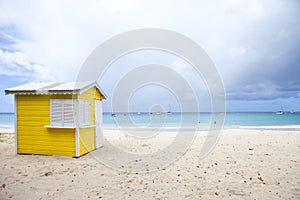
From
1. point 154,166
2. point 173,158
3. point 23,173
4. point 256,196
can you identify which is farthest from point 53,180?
point 256,196

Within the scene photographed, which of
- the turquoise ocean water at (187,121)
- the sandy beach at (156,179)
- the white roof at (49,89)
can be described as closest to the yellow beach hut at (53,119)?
the white roof at (49,89)

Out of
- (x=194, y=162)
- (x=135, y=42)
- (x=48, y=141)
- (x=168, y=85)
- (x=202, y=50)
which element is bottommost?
(x=194, y=162)

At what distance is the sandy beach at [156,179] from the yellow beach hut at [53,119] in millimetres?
540

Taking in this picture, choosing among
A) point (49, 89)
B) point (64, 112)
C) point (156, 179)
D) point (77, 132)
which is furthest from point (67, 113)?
point (156, 179)

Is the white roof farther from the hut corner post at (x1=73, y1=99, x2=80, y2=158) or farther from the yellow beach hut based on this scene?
the hut corner post at (x1=73, y1=99, x2=80, y2=158)

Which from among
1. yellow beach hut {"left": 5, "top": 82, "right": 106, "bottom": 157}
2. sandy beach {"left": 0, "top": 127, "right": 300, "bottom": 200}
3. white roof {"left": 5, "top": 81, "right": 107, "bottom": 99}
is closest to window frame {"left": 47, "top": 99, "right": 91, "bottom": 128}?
yellow beach hut {"left": 5, "top": 82, "right": 106, "bottom": 157}

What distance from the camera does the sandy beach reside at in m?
3.98

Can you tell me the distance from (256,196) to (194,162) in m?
2.85

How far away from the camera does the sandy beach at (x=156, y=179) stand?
3.98 meters

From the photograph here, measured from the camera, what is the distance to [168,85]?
14.7m

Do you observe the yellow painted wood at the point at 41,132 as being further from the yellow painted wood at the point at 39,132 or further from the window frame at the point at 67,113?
the window frame at the point at 67,113

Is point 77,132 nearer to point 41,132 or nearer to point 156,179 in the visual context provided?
point 41,132

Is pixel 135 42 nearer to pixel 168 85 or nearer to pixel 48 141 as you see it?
pixel 168 85

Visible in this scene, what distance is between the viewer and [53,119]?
7250 mm
